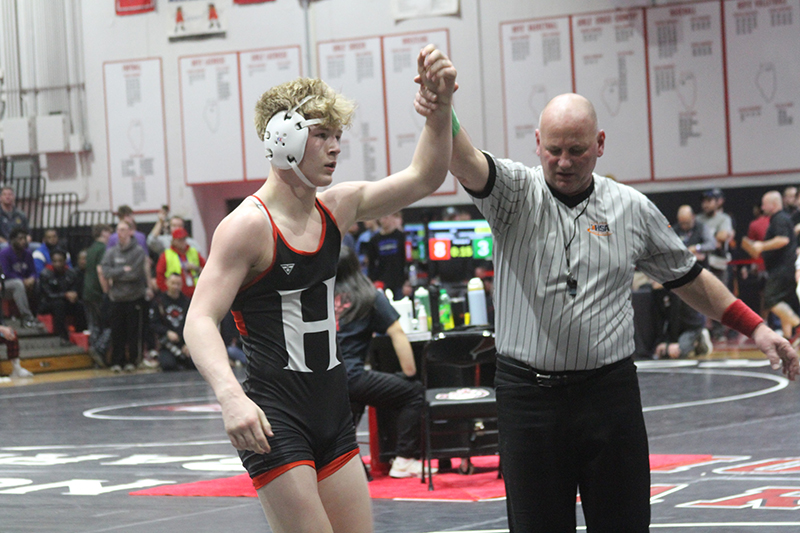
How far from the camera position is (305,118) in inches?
113

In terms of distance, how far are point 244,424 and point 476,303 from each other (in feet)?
14.1

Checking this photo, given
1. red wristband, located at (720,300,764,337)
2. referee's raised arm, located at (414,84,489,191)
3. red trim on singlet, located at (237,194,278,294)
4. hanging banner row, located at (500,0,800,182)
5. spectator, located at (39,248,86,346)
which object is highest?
hanging banner row, located at (500,0,800,182)

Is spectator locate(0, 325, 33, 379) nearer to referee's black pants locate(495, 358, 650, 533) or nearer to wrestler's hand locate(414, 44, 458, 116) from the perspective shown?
referee's black pants locate(495, 358, 650, 533)

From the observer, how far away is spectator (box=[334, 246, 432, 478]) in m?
6.10

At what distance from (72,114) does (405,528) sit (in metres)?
14.1

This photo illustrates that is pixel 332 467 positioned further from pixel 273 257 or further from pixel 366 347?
pixel 366 347

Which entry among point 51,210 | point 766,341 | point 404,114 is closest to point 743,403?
point 766,341

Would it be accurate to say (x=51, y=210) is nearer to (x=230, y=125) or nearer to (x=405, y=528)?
(x=230, y=125)

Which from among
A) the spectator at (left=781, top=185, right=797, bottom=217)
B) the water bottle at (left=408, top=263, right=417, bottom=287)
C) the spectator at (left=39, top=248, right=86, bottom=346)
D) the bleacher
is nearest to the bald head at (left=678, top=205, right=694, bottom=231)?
the spectator at (left=781, top=185, right=797, bottom=217)

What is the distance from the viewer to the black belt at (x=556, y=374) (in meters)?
2.93

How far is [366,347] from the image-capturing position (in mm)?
6273

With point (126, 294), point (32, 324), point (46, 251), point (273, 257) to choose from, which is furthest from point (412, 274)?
point (273, 257)

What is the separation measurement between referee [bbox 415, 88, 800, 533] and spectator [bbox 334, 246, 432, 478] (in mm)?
3092

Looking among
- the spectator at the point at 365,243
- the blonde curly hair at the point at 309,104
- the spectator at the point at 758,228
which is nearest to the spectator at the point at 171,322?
the spectator at the point at 365,243
